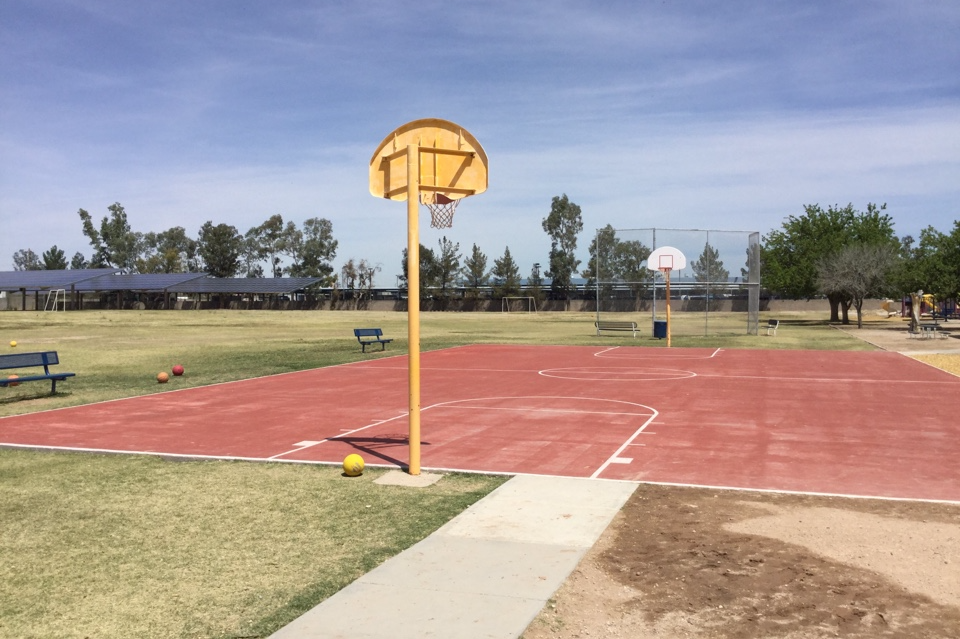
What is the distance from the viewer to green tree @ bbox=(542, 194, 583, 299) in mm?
103438

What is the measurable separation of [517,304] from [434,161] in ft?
286

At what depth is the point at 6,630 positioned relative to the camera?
18.1 feet

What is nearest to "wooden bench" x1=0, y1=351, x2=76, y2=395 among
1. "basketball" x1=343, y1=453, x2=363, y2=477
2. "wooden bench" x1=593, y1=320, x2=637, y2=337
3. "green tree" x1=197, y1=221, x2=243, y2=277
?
"basketball" x1=343, y1=453, x2=363, y2=477

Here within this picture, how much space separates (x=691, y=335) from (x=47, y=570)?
38.1 meters

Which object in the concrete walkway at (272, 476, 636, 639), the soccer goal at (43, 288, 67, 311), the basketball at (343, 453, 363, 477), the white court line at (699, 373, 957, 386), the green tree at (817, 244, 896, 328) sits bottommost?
the white court line at (699, 373, 957, 386)

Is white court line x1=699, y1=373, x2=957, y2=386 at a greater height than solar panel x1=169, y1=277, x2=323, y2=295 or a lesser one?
lesser

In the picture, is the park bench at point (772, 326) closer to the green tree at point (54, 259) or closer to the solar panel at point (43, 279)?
the solar panel at point (43, 279)

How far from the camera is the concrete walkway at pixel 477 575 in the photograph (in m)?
5.41

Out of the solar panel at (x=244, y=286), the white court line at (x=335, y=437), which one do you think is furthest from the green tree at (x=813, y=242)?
the solar panel at (x=244, y=286)

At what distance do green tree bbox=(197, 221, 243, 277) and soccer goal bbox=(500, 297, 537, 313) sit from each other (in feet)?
170

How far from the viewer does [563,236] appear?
4186 inches

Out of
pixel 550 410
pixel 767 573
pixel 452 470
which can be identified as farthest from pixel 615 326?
pixel 767 573

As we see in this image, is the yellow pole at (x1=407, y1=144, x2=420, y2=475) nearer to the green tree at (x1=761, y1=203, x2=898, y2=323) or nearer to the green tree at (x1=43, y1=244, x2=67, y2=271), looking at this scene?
the green tree at (x1=761, y1=203, x2=898, y2=323)

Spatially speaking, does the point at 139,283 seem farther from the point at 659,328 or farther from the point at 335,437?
the point at 335,437
